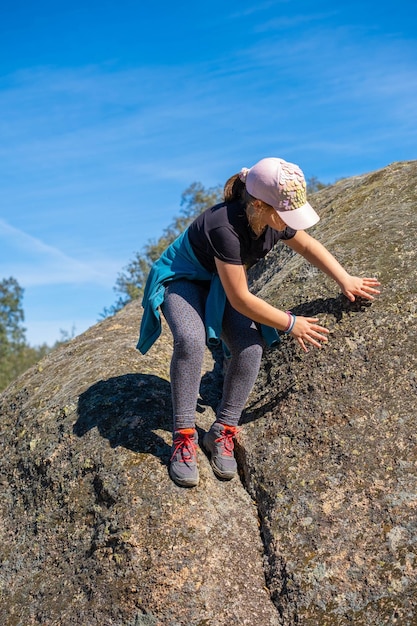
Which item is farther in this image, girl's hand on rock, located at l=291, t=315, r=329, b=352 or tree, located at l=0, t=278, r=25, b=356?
tree, located at l=0, t=278, r=25, b=356

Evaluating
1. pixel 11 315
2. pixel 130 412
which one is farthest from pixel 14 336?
pixel 130 412

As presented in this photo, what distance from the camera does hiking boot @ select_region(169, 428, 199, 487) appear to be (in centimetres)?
437

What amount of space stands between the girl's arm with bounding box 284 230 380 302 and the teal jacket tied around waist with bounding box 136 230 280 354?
1.85 ft

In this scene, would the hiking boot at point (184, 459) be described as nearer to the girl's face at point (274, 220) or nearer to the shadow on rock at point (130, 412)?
the shadow on rock at point (130, 412)

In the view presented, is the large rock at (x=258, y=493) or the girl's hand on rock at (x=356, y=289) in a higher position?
the girl's hand on rock at (x=356, y=289)

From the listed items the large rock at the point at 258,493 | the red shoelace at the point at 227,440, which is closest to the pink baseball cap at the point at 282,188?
the large rock at the point at 258,493

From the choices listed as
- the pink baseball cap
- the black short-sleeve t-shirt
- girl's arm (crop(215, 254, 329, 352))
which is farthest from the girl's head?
girl's arm (crop(215, 254, 329, 352))

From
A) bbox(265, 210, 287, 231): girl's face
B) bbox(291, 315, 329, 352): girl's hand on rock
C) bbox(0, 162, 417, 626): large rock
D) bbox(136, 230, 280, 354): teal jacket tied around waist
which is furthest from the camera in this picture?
bbox(136, 230, 280, 354): teal jacket tied around waist

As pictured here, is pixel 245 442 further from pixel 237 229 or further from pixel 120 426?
pixel 237 229

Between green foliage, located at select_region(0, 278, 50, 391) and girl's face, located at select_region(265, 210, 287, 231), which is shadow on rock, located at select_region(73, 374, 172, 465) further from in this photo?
green foliage, located at select_region(0, 278, 50, 391)

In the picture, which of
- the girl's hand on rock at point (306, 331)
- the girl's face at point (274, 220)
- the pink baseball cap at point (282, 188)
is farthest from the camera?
the girl's hand on rock at point (306, 331)

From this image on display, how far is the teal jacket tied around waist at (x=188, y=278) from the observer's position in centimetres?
463

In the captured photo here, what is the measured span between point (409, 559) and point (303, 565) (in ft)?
1.90

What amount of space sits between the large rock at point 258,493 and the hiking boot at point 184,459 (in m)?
0.08
